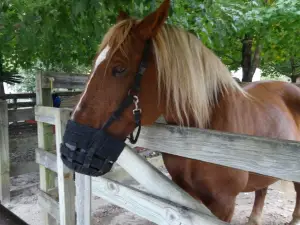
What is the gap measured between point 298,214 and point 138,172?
2.77m

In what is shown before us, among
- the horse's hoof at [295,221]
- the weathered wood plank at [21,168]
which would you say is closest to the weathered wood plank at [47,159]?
the weathered wood plank at [21,168]

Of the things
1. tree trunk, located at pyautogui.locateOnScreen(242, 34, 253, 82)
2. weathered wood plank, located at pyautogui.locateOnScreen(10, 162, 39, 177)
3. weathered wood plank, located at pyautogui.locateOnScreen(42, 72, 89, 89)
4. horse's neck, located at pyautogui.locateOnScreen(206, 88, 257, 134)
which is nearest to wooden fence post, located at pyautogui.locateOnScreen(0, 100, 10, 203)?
weathered wood plank, located at pyautogui.locateOnScreen(10, 162, 39, 177)

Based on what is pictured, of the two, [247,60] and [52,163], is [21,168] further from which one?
[247,60]

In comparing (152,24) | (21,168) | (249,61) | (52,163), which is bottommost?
(21,168)

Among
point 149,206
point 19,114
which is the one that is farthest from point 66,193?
point 19,114

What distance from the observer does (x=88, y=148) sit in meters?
1.38

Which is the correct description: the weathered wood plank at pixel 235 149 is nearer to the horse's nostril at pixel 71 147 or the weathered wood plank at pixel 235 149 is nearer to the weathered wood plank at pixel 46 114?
the horse's nostril at pixel 71 147

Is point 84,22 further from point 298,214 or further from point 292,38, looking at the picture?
point 292,38

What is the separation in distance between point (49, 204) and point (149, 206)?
190 cm

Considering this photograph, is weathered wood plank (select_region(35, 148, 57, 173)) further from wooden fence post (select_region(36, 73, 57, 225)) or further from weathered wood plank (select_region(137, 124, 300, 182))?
weathered wood plank (select_region(137, 124, 300, 182))

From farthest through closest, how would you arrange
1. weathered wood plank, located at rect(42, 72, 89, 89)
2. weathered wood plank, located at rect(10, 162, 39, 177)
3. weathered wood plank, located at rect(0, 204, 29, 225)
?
weathered wood plank, located at rect(10, 162, 39, 177), weathered wood plank, located at rect(42, 72, 89, 89), weathered wood plank, located at rect(0, 204, 29, 225)

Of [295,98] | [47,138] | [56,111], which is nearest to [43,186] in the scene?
[47,138]

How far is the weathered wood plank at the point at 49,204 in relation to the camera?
2852 mm

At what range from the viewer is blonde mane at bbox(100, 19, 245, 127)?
5.03 feet
